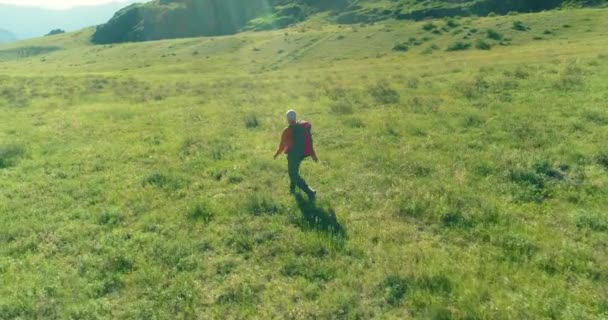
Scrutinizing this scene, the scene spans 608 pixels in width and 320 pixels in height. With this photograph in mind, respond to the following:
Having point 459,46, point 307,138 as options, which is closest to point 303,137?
point 307,138

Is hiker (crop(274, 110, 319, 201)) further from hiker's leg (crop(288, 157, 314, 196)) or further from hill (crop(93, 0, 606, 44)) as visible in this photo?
hill (crop(93, 0, 606, 44))

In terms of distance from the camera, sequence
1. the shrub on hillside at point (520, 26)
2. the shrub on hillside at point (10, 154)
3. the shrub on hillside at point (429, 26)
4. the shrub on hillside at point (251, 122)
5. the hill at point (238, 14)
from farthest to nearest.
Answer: the hill at point (238, 14) < the shrub on hillside at point (429, 26) < the shrub on hillside at point (520, 26) < the shrub on hillside at point (251, 122) < the shrub on hillside at point (10, 154)

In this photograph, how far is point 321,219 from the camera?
12.4m

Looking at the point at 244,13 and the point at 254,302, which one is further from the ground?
the point at 244,13

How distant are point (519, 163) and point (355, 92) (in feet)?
58.7

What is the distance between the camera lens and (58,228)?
1274 centimetres

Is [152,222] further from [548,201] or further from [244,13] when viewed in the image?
[244,13]

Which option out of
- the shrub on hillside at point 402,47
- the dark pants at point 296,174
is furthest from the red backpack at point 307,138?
the shrub on hillside at point 402,47

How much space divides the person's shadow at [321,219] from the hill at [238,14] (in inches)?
4449

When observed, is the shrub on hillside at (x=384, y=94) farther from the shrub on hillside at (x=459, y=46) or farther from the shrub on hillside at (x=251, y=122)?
the shrub on hillside at (x=459, y=46)

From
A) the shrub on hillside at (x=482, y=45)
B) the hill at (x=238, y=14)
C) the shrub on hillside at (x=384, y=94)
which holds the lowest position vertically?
the shrub on hillside at (x=384, y=94)

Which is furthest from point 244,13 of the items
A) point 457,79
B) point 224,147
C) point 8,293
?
point 8,293

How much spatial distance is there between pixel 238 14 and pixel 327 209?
172 m

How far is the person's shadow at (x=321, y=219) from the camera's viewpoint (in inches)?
456
